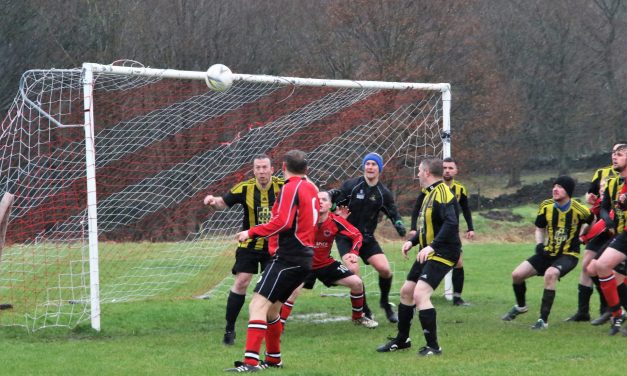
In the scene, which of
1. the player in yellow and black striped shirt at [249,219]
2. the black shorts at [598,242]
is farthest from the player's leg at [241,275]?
the black shorts at [598,242]

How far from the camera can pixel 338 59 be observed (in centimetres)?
3167

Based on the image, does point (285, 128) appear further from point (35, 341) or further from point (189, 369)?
point (189, 369)

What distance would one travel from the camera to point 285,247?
25.0 ft

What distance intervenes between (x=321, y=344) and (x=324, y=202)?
1582mm

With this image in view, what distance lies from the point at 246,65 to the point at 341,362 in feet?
84.4

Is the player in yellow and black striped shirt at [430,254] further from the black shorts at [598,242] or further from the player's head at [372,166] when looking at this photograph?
the black shorts at [598,242]

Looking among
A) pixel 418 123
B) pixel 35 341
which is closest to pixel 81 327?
pixel 35 341

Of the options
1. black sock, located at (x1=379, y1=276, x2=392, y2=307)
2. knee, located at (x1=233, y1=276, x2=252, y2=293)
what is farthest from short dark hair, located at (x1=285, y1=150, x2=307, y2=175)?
black sock, located at (x1=379, y1=276, x2=392, y2=307)

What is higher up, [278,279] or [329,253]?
[329,253]

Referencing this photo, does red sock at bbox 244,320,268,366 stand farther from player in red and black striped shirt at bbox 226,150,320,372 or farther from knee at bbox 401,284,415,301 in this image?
knee at bbox 401,284,415,301

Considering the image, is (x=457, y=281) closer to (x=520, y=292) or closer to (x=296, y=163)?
(x=520, y=292)

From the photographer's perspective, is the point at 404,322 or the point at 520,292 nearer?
the point at 404,322

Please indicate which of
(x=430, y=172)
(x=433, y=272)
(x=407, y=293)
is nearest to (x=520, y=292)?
(x=407, y=293)

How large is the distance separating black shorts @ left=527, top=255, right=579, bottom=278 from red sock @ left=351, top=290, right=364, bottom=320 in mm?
2068
